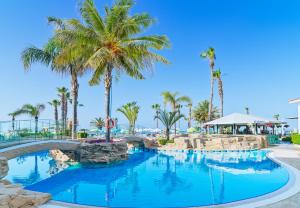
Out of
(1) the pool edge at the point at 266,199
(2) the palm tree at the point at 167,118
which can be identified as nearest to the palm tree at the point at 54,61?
(2) the palm tree at the point at 167,118

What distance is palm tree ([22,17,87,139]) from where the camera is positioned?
19.5m

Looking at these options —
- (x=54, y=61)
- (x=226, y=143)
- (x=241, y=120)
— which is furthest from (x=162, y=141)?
(x=54, y=61)

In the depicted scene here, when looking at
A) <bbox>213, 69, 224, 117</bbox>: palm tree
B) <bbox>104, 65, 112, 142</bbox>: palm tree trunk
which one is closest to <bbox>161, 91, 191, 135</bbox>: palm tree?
<bbox>213, 69, 224, 117</bbox>: palm tree

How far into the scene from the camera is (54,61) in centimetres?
1983

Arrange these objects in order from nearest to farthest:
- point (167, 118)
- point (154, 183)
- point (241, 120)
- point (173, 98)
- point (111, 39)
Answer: point (154, 183), point (111, 39), point (241, 120), point (167, 118), point (173, 98)

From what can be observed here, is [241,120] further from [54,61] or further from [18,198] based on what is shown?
[18,198]

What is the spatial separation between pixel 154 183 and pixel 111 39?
9.80 metres

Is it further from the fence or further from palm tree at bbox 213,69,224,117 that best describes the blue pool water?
palm tree at bbox 213,69,224,117

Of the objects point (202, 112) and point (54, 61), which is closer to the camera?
Result: point (54, 61)

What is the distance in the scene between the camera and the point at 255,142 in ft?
67.8

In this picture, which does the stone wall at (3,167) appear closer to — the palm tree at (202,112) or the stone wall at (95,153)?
Result: the stone wall at (95,153)

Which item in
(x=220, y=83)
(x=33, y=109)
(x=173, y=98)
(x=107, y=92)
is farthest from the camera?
(x=173, y=98)

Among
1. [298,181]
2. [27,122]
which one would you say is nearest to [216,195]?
[298,181]

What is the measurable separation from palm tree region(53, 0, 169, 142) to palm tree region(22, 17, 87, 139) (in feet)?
9.67
